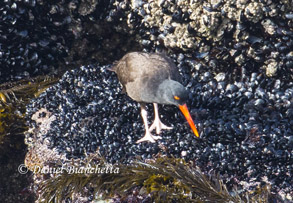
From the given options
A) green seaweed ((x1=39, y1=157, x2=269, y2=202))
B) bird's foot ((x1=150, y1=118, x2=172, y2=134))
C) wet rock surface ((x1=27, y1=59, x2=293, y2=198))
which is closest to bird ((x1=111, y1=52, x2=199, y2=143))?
bird's foot ((x1=150, y1=118, x2=172, y2=134))

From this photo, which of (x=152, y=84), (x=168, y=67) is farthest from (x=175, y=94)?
(x=168, y=67)

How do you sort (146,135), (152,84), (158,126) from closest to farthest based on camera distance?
(152,84) < (146,135) < (158,126)

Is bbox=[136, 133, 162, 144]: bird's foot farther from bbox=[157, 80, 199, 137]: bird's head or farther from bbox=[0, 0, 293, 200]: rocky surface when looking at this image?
bbox=[157, 80, 199, 137]: bird's head

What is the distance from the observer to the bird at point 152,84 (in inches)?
156

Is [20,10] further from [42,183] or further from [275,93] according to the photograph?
[275,93]

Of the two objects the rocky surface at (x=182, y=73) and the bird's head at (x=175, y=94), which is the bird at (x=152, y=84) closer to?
the bird's head at (x=175, y=94)

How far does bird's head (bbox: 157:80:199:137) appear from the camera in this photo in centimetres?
388

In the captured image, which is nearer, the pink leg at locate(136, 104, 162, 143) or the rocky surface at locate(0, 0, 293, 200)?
the rocky surface at locate(0, 0, 293, 200)

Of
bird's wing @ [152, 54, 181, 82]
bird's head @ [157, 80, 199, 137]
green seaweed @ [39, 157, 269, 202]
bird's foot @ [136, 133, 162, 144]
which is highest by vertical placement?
bird's wing @ [152, 54, 181, 82]

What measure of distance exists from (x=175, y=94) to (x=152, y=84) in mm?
360

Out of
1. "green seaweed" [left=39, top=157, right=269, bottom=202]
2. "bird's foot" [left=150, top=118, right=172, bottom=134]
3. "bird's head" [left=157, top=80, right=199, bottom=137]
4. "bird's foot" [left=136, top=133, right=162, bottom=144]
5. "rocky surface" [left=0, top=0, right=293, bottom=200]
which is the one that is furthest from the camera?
"bird's foot" [left=150, top=118, right=172, bottom=134]

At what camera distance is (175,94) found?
389 centimetres

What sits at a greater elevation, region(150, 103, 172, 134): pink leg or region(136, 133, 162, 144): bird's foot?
region(150, 103, 172, 134): pink leg

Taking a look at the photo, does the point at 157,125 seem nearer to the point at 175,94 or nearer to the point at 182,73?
the point at 175,94
